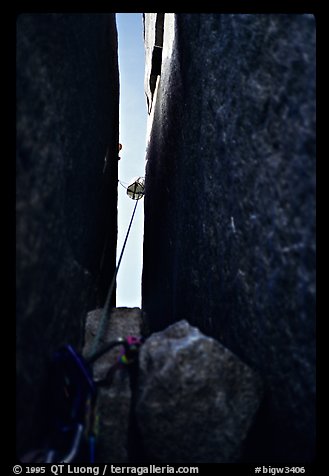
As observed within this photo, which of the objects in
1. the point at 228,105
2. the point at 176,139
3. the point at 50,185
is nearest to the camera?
the point at 50,185

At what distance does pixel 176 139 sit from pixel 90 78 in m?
1.72

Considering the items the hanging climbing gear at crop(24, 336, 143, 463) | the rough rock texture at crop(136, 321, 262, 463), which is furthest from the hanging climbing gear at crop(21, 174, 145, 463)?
the rough rock texture at crop(136, 321, 262, 463)

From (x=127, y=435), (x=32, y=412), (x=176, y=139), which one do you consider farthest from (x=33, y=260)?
(x=176, y=139)

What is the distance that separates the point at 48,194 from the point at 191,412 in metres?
1.51

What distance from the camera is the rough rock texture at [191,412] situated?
1.72 meters

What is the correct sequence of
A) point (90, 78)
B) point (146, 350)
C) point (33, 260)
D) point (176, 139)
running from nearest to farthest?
point (33, 260) → point (146, 350) → point (90, 78) → point (176, 139)

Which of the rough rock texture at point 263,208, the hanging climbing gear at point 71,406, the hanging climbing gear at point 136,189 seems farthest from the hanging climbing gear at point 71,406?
the hanging climbing gear at point 136,189

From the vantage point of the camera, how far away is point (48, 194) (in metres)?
1.78

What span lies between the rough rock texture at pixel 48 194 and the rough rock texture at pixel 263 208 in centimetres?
112

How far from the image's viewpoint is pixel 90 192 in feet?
9.75

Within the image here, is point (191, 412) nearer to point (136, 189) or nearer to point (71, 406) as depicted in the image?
point (71, 406)

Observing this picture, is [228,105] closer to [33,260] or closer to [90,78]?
[90,78]

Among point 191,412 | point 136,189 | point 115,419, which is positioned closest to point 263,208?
point 191,412

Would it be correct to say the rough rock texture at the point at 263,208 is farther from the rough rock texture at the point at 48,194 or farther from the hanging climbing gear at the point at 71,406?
the rough rock texture at the point at 48,194
